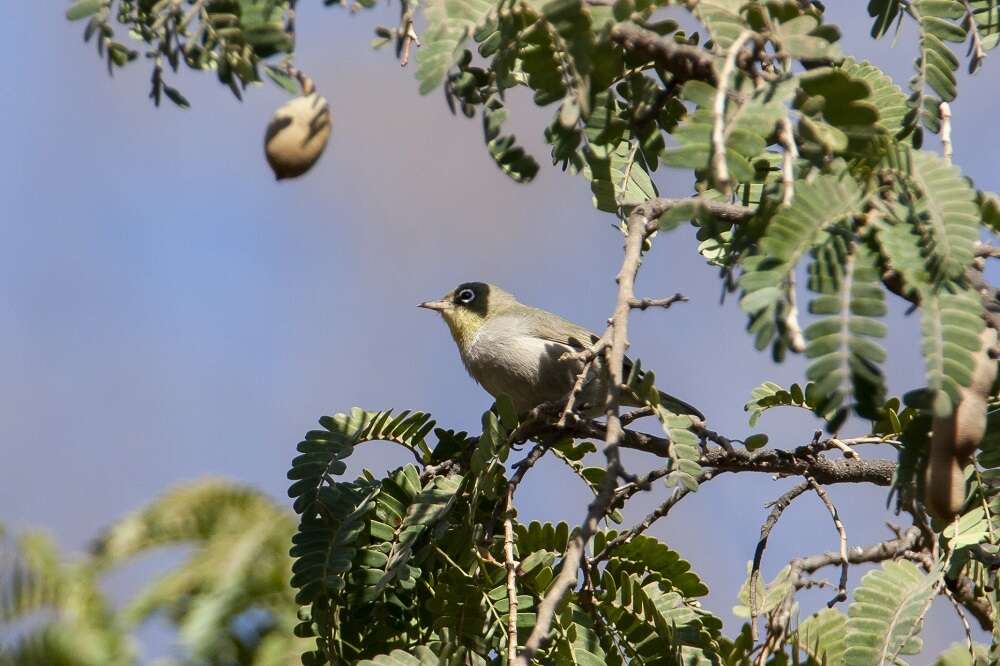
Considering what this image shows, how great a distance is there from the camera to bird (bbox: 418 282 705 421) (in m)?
4.99

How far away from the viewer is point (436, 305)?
596 centimetres

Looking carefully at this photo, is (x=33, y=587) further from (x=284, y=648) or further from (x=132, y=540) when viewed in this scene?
(x=284, y=648)

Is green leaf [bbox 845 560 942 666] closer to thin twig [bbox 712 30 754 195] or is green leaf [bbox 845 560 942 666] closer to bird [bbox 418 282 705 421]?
thin twig [bbox 712 30 754 195]

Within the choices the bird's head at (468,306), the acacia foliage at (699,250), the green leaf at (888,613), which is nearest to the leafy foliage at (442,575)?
the acacia foliage at (699,250)

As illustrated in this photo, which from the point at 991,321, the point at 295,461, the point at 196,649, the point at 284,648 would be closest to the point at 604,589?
the point at 295,461

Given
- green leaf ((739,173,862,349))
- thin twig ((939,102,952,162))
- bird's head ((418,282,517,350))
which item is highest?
bird's head ((418,282,517,350))

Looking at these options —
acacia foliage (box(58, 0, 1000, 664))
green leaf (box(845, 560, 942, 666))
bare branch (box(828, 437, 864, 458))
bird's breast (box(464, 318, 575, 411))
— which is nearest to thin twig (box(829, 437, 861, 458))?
bare branch (box(828, 437, 864, 458))

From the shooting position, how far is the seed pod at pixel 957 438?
160 centimetres

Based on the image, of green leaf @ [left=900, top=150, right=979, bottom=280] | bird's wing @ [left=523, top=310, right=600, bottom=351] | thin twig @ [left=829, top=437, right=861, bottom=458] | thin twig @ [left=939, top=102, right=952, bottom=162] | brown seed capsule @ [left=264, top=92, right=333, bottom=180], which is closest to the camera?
green leaf @ [left=900, top=150, right=979, bottom=280]

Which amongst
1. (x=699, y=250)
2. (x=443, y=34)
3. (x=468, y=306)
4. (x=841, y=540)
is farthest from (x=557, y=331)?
(x=443, y=34)

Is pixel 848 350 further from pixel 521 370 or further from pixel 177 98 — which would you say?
pixel 521 370

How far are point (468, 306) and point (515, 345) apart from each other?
0.80 metres

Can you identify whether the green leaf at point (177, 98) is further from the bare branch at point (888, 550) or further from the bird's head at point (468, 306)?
the bird's head at point (468, 306)

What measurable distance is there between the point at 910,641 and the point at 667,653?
52 centimetres
